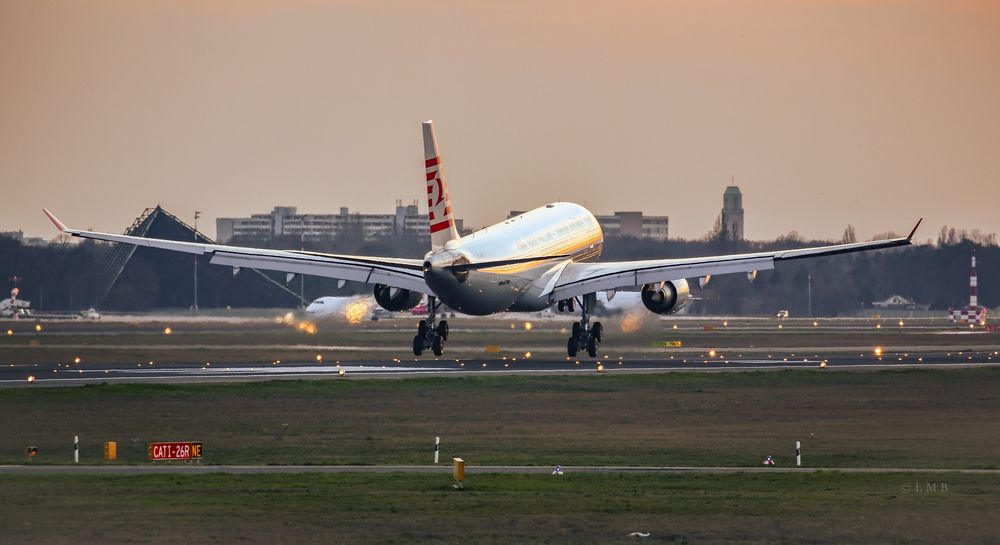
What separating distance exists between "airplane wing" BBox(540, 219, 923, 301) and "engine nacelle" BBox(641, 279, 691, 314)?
86 cm

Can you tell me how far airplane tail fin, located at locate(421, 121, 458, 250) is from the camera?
75312 mm

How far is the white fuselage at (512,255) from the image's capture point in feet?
243

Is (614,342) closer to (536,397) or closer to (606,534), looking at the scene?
(536,397)

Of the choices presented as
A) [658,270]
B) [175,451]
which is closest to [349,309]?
[658,270]

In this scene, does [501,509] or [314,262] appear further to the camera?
[314,262]

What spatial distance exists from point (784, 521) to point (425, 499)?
7.79 m

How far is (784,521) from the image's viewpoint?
3350 cm

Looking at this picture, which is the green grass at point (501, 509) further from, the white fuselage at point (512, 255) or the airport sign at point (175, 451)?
the white fuselage at point (512, 255)

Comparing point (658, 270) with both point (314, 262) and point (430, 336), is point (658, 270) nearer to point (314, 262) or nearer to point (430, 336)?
point (430, 336)

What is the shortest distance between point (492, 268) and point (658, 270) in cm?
945

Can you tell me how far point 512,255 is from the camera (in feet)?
260

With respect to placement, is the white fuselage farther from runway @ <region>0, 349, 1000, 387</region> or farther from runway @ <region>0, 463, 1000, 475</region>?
runway @ <region>0, 463, 1000, 475</region>

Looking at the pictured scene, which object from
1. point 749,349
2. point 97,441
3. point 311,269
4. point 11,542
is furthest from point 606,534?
point 749,349

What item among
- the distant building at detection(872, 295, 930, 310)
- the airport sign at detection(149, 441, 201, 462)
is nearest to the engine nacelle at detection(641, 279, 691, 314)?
the airport sign at detection(149, 441, 201, 462)
